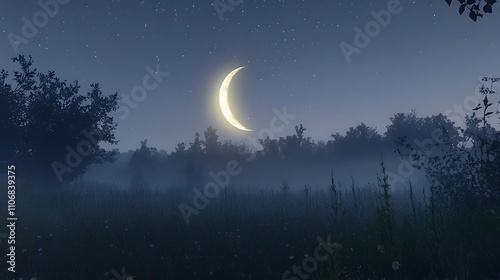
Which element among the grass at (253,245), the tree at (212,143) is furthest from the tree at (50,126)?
the tree at (212,143)

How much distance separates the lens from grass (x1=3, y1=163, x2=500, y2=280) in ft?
15.1

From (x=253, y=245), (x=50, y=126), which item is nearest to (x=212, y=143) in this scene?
(x=50, y=126)

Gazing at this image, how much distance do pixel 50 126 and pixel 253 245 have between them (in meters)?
16.7

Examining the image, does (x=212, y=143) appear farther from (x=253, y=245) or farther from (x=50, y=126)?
(x=253, y=245)

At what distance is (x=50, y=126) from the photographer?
58.6 feet

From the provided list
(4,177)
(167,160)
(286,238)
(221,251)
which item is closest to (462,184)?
(286,238)

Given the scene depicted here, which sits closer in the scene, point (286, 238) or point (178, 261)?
point (178, 261)

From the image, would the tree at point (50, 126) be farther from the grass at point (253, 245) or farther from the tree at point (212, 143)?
the tree at point (212, 143)

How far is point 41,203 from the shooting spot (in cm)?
1188

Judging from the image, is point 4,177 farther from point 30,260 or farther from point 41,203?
point 30,260

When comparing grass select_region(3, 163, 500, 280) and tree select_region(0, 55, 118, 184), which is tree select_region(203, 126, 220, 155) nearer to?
tree select_region(0, 55, 118, 184)

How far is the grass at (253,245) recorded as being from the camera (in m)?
4.61

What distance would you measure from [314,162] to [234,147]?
12424 millimetres

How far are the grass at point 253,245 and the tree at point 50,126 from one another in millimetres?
9875
